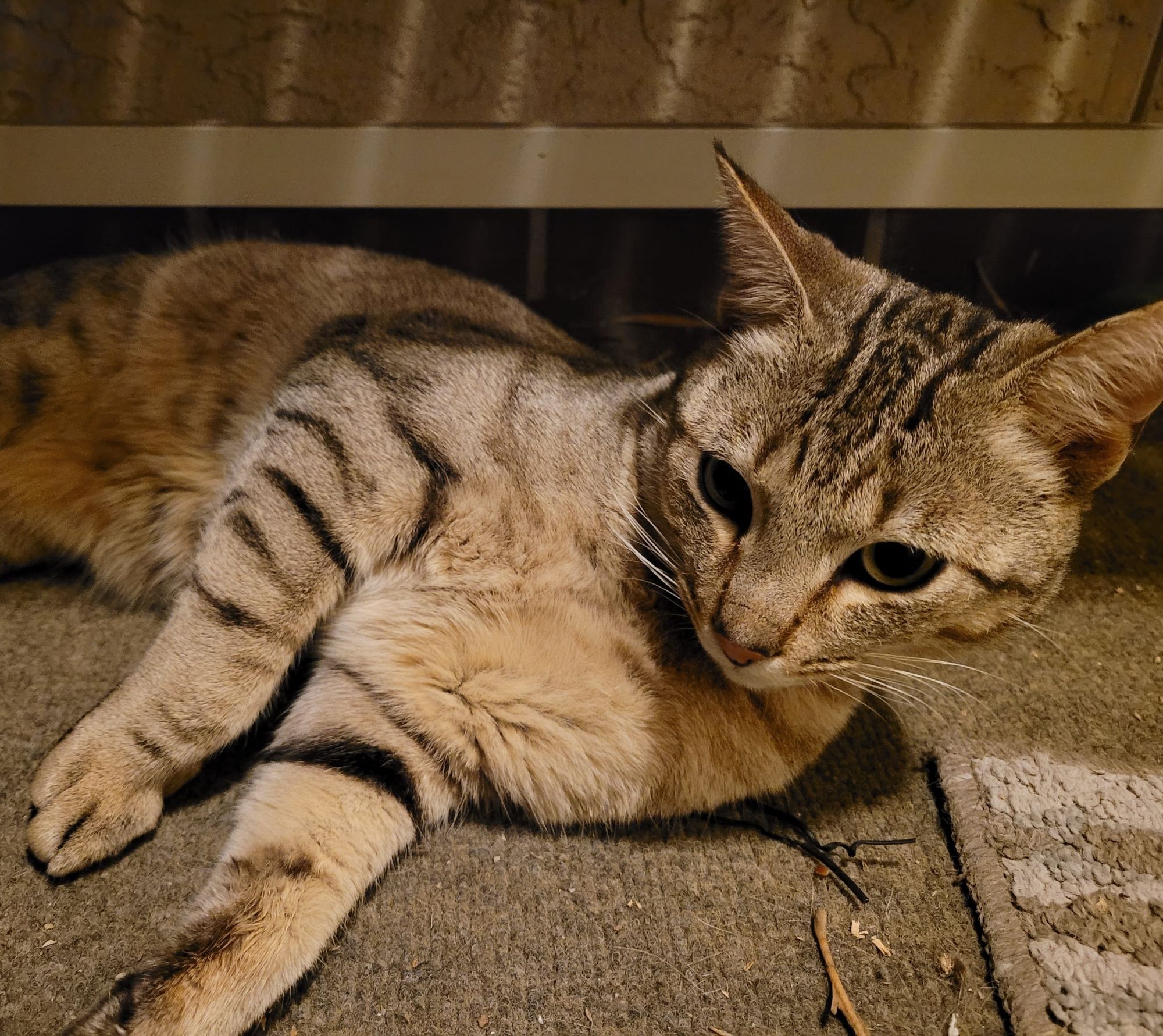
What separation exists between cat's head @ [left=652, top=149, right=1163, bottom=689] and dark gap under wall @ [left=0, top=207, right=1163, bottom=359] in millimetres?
922

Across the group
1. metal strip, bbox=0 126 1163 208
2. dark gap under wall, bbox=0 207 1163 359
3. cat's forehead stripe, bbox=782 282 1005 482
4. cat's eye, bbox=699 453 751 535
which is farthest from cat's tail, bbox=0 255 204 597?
cat's forehead stripe, bbox=782 282 1005 482

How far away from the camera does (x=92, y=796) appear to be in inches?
36.3

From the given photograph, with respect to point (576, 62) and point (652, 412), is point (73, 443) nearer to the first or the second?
point (652, 412)

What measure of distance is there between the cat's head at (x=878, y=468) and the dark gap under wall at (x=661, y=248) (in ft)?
3.02

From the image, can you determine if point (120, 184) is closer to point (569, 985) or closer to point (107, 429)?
point (107, 429)

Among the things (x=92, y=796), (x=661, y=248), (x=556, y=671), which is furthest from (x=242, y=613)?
(x=661, y=248)

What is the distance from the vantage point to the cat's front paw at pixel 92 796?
912mm

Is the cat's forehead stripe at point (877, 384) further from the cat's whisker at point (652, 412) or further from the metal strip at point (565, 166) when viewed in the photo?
the metal strip at point (565, 166)

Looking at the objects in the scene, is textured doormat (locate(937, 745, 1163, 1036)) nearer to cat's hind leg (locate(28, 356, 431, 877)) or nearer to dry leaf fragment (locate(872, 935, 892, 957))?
dry leaf fragment (locate(872, 935, 892, 957))

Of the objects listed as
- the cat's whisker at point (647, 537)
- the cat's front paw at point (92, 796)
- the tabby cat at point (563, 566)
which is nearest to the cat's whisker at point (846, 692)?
the tabby cat at point (563, 566)

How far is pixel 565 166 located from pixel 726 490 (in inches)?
31.8

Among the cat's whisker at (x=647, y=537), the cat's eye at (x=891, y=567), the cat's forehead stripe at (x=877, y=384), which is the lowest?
the cat's whisker at (x=647, y=537)

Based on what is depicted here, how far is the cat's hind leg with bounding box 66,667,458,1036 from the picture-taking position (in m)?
0.80

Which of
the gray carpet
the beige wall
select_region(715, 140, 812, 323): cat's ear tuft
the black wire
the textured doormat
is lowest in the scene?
the gray carpet
